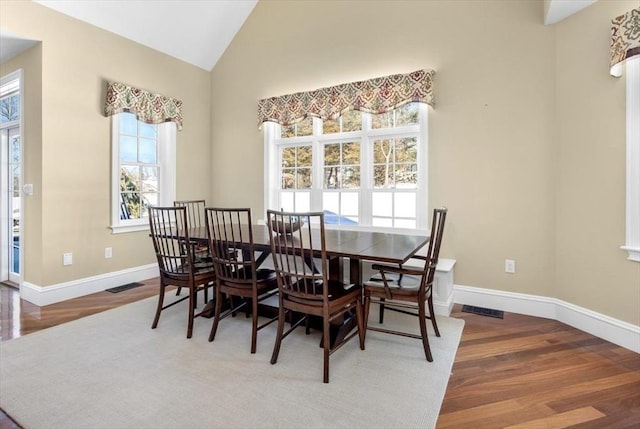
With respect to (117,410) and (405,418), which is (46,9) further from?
(405,418)

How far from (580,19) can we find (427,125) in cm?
143

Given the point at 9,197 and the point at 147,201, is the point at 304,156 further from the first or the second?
the point at 9,197

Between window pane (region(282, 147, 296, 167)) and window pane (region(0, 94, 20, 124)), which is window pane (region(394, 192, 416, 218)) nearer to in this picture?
window pane (region(282, 147, 296, 167))

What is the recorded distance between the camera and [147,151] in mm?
4363

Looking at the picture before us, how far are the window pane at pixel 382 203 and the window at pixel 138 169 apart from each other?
2.74 metres

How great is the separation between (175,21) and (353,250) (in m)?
3.83

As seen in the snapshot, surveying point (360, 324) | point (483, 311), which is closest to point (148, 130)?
point (360, 324)

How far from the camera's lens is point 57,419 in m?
1.66

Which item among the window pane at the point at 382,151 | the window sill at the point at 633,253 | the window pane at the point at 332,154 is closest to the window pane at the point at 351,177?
the window pane at the point at 332,154

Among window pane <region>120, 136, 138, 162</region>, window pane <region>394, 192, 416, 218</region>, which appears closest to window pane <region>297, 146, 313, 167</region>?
window pane <region>394, 192, 416, 218</region>

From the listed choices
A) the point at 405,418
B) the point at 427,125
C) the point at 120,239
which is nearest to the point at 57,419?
the point at 405,418

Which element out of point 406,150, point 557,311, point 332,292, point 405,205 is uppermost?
point 406,150

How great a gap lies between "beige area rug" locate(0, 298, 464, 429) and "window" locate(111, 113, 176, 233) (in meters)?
1.68

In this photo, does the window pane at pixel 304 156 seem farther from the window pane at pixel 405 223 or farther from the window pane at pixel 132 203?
the window pane at pixel 132 203
